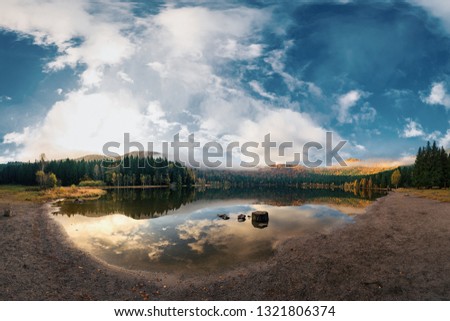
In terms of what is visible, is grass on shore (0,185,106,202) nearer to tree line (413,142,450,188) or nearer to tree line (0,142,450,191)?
tree line (0,142,450,191)

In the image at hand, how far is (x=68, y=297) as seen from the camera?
13.8 meters

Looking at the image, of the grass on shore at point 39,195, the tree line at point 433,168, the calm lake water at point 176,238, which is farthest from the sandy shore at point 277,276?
the tree line at point 433,168

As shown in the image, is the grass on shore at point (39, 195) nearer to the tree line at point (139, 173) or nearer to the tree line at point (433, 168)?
the tree line at point (139, 173)

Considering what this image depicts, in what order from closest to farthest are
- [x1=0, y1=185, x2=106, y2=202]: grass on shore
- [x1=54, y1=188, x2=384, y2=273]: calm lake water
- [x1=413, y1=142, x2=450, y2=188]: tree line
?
[x1=54, y1=188, x2=384, y2=273]: calm lake water, [x1=0, y1=185, x2=106, y2=202]: grass on shore, [x1=413, y1=142, x2=450, y2=188]: tree line

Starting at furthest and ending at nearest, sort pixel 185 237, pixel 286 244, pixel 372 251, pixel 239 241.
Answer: pixel 185 237 → pixel 239 241 → pixel 286 244 → pixel 372 251

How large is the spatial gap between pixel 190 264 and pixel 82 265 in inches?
317

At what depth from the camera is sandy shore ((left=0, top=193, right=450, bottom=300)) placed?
45.5ft

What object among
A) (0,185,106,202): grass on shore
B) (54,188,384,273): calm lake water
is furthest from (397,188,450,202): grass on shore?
(0,185,106,202): grass on shore

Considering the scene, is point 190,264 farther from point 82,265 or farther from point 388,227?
point 388,227

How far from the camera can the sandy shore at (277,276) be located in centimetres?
1386

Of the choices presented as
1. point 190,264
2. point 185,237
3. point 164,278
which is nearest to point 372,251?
point 190,264

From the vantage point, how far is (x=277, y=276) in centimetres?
1691

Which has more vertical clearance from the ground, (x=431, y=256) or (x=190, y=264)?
(x=431, y=256)

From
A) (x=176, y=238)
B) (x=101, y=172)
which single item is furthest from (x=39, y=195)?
(x=101, y=172)
